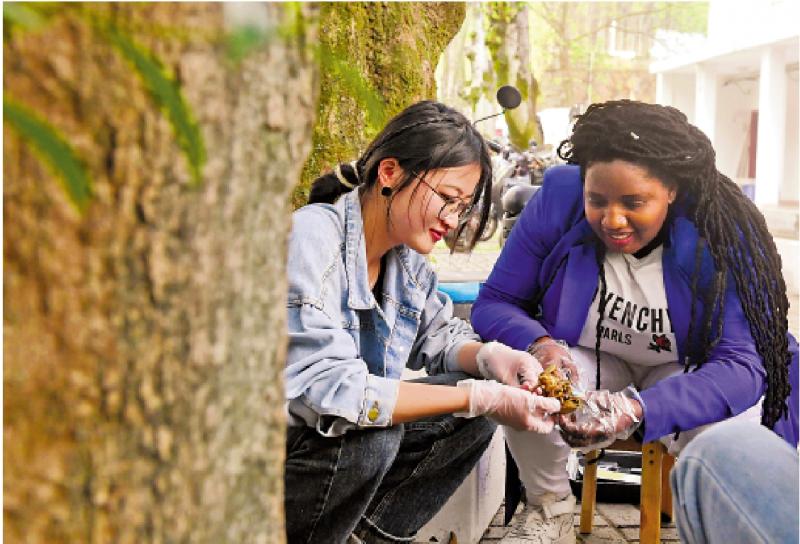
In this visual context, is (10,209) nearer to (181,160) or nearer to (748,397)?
(181,160)

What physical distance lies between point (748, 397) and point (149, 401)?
2032 millimetres

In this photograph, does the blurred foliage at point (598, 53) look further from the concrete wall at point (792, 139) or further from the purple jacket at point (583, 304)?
the purple jacket at point (583, 304)

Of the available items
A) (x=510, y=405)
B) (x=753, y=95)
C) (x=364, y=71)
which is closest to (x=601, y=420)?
(x=510, y=405)

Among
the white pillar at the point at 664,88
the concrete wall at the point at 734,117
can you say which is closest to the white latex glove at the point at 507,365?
the concrete wall at the point at 734,117

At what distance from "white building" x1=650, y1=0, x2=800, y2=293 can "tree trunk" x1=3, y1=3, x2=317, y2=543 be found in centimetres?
822

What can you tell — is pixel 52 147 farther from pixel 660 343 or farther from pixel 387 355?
pixel 660 343

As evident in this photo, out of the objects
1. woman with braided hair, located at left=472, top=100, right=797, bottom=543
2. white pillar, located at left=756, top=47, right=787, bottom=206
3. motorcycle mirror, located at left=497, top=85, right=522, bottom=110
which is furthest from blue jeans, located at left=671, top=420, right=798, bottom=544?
white pillar, located at left=756, top=47, right=787, bottom=206

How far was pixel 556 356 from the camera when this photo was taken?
258 centimetres

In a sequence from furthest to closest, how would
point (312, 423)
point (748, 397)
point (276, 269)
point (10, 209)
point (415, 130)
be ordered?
point (748, 397) < point (415, 130) < point (312, 423) < point (276, 269) < point (10, 209)

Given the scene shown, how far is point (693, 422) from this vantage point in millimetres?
2377

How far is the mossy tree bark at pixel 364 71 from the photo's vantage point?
3273mm

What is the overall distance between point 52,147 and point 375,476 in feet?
5.12

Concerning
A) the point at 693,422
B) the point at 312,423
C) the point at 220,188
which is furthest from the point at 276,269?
the point at 693,422

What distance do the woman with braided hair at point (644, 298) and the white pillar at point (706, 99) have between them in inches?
472
